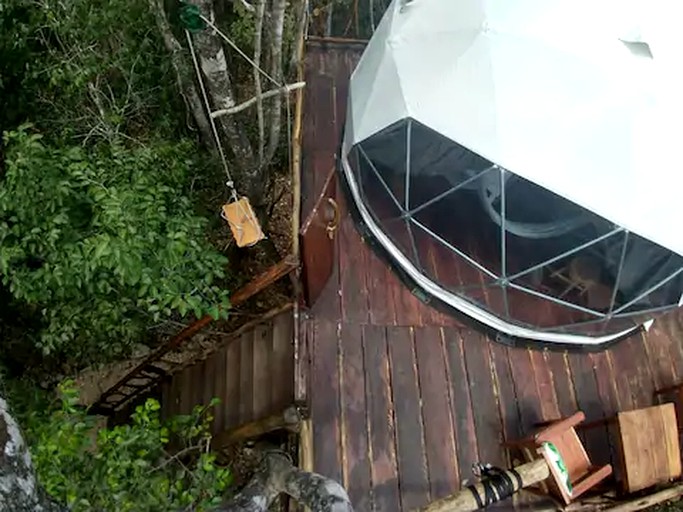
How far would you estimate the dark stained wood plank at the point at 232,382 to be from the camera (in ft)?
21.8

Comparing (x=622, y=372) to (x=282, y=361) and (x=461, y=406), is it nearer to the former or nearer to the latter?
(x=461, y=406)

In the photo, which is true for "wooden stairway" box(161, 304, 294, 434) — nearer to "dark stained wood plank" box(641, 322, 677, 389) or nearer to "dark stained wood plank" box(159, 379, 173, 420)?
"dark stained wood plank" box(159, 379, 173, 420)

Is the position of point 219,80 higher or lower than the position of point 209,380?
higher

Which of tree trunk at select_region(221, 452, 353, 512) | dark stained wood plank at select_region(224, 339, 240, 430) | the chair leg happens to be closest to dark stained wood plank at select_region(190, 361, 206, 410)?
dark stained wood plank at select_region(224, 339, 240, 430)

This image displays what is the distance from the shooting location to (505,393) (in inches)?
228

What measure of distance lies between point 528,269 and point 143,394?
5.15m

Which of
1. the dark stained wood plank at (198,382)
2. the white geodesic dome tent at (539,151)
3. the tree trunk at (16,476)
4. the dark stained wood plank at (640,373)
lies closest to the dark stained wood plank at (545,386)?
the white geodesic dome tent at (539,151)

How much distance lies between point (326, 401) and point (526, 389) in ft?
5.99

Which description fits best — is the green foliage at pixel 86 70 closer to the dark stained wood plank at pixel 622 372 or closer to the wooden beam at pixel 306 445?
the wooden beam at pixel 306 445

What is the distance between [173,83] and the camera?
20.7ft

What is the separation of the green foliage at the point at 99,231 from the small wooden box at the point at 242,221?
8.6 inches

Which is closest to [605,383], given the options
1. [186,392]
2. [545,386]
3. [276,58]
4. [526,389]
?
[545,386]

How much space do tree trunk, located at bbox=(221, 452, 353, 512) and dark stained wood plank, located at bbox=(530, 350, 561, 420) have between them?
256 cm

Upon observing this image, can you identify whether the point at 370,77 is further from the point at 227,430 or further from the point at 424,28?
the point at 227,430
